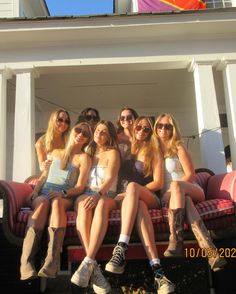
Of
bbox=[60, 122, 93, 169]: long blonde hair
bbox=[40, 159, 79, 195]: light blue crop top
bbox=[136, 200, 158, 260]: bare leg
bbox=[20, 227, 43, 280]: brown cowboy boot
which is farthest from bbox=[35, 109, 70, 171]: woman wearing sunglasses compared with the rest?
bbox=[136, 200, 158, 260]: bare leg

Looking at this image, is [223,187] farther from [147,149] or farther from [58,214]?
[58,214]

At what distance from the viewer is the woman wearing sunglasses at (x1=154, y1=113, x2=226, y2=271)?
2.76 m

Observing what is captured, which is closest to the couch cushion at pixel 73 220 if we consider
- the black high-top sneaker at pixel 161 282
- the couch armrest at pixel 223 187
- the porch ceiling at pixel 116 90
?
the black high-top sneaker at pixel 161 282

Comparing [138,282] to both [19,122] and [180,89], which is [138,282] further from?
[180,89]

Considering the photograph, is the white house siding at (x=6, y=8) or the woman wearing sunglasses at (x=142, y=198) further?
the white house siding at (x=6, y=8)

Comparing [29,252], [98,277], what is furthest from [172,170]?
[29,252]

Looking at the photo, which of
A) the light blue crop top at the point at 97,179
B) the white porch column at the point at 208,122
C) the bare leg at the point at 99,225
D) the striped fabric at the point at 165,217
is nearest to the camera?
the bare leg at the point at 99,225

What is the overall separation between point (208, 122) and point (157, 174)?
212 cm

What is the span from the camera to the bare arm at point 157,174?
131 inches

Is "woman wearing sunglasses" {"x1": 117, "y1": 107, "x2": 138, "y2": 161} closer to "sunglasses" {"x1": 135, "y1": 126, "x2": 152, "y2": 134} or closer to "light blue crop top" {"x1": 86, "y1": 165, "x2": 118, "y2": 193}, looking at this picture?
"sunglasses" {"x1": 135, "y1": 126, "x2": 152, "y2": 134}

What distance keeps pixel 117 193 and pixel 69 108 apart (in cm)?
538

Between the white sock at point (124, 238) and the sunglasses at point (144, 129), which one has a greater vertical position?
the sunglasses at point (144, 129)

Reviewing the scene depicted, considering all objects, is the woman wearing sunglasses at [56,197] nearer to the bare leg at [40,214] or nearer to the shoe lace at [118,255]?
the bare leg at [40,214]

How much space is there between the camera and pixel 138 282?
2.84 meters
